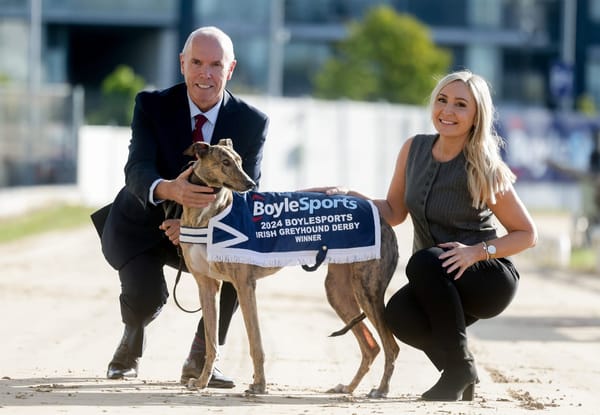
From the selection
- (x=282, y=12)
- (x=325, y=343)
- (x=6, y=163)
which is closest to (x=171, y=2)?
(x=282, y=12)

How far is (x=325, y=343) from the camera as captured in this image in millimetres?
9852

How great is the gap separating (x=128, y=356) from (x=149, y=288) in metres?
0.41

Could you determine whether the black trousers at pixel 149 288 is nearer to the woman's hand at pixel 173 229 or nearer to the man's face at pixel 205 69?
the woman's hand at pixel 173 229

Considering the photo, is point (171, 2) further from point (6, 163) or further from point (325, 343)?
point (325, 343)

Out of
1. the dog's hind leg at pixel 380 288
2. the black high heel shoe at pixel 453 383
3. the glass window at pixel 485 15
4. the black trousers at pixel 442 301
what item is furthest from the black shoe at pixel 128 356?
the glass window at pixel 485 15

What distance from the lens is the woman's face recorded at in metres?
7.31

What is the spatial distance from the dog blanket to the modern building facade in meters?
32.6

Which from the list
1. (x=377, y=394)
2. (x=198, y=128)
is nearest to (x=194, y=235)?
(x=198, y=128)

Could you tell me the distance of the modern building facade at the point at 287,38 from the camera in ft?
154

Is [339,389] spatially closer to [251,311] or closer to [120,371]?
[251,311]

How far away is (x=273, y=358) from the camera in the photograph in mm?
8938

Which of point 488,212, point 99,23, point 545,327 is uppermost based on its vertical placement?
point 99,23

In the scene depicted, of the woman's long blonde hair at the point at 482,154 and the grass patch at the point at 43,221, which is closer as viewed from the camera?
the woman's long blonde hair at the point at 482,154

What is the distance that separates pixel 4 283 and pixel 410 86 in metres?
35.1
